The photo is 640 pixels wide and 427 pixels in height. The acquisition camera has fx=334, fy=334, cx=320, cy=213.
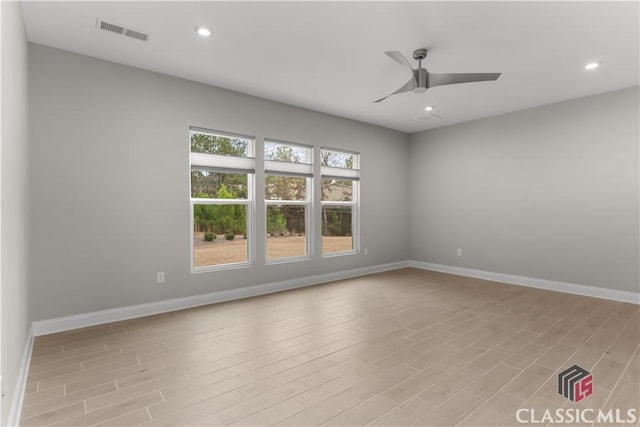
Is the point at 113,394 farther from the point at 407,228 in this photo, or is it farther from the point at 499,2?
the point at 407,228

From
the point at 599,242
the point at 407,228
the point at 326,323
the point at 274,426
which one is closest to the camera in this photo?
the point at 274,426

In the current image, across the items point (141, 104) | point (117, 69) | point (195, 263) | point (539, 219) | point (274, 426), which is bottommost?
point (274, 426)

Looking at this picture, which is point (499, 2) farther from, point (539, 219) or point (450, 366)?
point (539, 219)

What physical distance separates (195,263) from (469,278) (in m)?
4.45

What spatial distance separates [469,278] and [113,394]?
209 inches

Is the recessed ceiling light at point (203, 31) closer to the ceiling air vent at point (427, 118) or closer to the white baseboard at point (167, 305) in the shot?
the white baseboard at point (167, 305)

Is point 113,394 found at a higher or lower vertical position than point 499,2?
lower

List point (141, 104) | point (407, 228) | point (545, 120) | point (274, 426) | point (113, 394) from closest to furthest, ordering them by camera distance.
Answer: point (274, 426) < point (113, 394) < point (141, 104) < point (545, 120) < point (407, 228)

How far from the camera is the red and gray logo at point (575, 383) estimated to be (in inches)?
84.7

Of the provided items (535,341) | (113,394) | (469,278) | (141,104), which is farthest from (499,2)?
(469,278)

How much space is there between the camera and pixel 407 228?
272 inches

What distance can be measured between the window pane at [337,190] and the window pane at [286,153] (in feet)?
1.84

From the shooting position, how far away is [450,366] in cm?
254

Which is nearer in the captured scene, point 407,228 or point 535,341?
point 535,341
